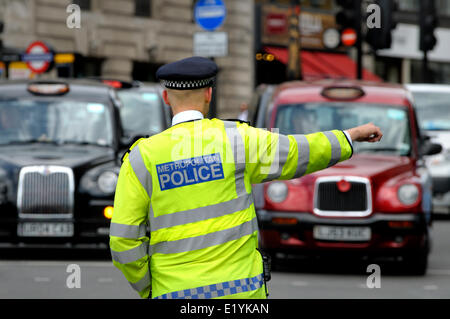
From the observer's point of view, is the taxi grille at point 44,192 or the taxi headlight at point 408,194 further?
the taxi grille at point 44,192

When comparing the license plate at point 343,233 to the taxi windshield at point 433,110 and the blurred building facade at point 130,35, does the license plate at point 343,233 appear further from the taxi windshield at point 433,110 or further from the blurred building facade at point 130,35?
the blurred building facade at point 130,35

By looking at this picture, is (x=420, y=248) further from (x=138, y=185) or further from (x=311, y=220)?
(x=138, y=185)

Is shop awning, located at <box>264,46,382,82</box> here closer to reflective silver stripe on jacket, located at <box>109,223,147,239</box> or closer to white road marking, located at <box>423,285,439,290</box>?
white road marking, located at <box>423,285,439,290</box>

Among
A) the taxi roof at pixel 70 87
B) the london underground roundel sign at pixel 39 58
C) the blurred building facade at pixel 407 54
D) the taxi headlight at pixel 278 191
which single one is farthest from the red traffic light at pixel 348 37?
the blurred building facade at pixel 407 54

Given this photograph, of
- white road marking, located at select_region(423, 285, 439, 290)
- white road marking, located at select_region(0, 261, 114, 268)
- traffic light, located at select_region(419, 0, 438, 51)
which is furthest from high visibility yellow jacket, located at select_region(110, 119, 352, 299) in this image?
traffic light, located at select_region(419, 0, 438, 51)

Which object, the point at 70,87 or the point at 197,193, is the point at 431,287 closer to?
the point at 70,87

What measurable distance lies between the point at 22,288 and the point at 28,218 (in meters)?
2.06

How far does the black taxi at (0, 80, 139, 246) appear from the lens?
10898 mm

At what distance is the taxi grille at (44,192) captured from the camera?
1087 cm

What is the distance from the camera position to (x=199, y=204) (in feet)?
12.3

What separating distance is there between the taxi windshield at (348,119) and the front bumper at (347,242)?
113cm

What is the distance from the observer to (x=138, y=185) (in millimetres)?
3789

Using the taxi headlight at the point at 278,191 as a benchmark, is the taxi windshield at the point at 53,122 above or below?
above

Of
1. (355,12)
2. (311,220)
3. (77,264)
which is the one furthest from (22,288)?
(355,12)
